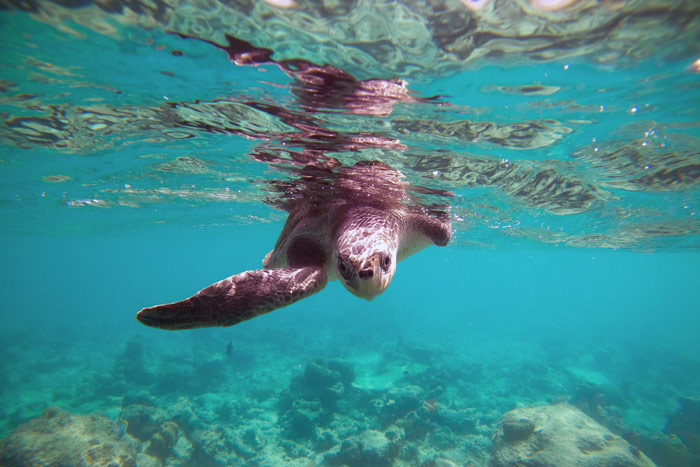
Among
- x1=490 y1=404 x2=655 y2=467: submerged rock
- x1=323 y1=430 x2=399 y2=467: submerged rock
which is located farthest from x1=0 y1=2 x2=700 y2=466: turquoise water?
x1=490 y1=404 x2=655 y2=467: submerged rock

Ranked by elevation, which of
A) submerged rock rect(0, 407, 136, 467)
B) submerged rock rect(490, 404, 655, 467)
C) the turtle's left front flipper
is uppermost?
the turtle's left front flipper

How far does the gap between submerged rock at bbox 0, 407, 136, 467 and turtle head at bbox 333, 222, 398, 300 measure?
396 inches

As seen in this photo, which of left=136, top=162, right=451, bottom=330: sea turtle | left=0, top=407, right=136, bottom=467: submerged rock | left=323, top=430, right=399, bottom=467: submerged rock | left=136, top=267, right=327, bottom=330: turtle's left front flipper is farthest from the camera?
left=323, top=430, right=399, bottom=467: submerged rock

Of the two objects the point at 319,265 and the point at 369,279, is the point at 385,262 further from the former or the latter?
the point at 319,265

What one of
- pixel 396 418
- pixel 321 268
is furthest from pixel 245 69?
pixel 396 418

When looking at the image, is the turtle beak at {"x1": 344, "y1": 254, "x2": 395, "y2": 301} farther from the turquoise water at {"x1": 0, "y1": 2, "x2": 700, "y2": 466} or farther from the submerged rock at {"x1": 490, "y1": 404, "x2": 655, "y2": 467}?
the submerged rock at {"x1": 490, "y1": 404, "x2": 655, "y2": 467}

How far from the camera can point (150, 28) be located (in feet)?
13.7

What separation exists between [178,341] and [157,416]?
19055 millimetres

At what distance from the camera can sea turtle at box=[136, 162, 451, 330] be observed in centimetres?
303

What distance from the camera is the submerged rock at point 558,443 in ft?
31.0

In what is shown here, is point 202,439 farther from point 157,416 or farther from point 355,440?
point 355,440

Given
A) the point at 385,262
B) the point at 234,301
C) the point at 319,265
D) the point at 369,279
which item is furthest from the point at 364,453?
the point at 369,279

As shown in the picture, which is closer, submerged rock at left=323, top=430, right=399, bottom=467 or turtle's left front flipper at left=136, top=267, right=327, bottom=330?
turtle's left front flipper at left=136, top=267, right=327, bottom=330

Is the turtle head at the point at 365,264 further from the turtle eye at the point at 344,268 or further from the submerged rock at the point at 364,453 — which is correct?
the submerged rock at the point at 364,453
